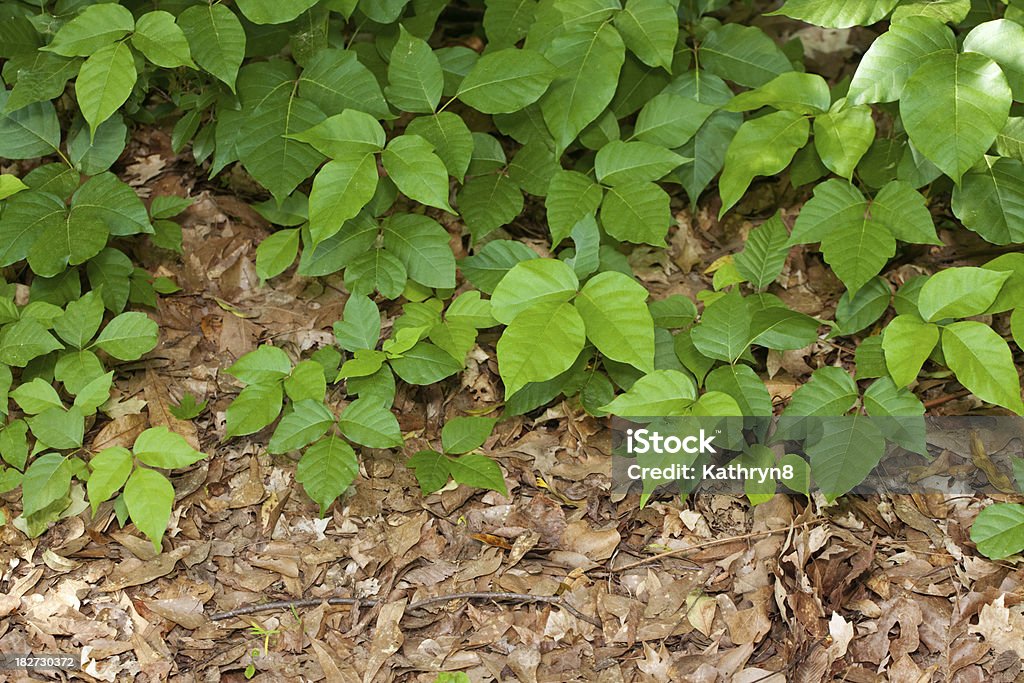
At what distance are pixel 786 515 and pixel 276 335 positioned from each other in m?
1.61

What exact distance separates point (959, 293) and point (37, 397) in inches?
93.2

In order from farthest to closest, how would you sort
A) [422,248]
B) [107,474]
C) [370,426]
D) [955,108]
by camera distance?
[422,248] → [370,426] → [107,474] → [955,108]

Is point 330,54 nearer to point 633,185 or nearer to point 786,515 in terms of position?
point 633,185

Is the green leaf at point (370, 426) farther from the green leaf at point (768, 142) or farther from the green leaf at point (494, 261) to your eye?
the green leaf at point (768, 142)

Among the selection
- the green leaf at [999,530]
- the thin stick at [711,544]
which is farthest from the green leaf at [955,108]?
the thin stick at [711,544]

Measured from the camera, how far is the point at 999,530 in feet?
6.98

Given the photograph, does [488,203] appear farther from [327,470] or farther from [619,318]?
[327,470]

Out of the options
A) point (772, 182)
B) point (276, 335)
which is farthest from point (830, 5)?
point (276, 335)

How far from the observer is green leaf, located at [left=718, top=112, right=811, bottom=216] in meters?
2.31

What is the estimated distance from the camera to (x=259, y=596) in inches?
85.2

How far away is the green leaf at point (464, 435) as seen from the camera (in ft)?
7.51

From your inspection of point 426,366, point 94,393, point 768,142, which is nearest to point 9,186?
point 94,393

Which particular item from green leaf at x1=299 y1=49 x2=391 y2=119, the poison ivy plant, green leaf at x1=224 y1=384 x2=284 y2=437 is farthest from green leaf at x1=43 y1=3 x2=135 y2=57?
green leaf at x1=224 y1=384 x2=284 y2=437

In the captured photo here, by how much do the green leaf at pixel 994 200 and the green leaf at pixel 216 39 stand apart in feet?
6.33
